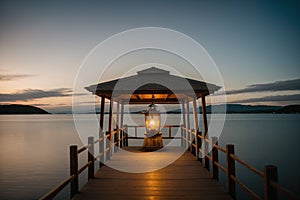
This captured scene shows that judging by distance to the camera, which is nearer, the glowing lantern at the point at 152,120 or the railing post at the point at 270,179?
the railing post at the point at 270,179

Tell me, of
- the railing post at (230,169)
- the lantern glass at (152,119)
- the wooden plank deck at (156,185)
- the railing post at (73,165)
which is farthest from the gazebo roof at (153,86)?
the railing post at (73,165)

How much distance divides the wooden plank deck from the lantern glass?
9.35 feet

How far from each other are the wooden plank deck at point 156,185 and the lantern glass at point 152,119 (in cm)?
285

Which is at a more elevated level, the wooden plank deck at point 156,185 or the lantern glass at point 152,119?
the lantern glass at point 152,119

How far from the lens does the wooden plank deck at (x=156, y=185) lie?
4462 millimetres

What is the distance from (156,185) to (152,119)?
431cm

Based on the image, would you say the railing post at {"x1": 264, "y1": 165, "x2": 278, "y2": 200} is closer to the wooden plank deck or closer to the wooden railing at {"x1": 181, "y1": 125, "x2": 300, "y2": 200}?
the wooden railing at {"x1": 181, "y1": 125, "x2": 300, "y2": 200}

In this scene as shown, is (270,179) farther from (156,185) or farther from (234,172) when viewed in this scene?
(156,185)

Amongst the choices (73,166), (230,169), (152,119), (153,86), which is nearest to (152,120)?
(152,119)

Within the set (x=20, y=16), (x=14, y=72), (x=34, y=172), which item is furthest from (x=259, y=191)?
(x=14, y=72)

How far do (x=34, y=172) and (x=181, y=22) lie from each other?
12.2m

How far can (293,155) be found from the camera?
68.8 ft

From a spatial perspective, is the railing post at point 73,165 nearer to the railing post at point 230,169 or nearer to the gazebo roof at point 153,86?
the gazebo roof at point 153,86

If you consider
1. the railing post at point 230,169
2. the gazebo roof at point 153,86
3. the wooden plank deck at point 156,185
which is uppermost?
the gazebo roof at point 153,86
